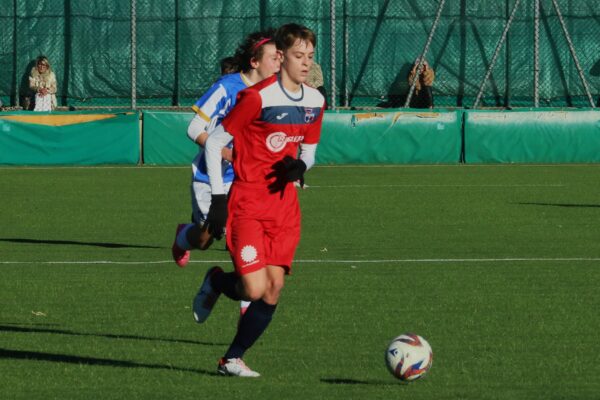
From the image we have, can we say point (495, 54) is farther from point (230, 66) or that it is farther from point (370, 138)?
point (230, 66)

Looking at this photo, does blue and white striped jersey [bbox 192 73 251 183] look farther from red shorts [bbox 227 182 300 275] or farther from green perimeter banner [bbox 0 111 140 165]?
green perimeter banner [bbox 0 111 140 165]

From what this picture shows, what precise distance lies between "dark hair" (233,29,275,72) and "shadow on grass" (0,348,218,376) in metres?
2.27

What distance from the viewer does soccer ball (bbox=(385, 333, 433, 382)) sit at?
707cm

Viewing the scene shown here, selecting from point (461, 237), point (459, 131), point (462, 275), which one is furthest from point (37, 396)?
point (459, 131)

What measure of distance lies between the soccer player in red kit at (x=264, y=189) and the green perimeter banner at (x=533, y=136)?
19.9 metres

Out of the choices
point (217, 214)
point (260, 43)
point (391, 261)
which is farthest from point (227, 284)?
point (391, 261)

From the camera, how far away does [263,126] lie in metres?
7.33

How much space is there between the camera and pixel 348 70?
1145 inches

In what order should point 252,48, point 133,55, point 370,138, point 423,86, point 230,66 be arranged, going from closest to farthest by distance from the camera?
point 252,48, point 230,66, point 370,138, point 133,55, point 423,86

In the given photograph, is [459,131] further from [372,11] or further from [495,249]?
[495,249]

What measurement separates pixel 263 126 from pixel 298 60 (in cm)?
38

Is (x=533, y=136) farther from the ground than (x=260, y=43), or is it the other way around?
(x=260, y=43)

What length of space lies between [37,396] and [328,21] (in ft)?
74.9

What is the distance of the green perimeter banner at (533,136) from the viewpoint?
27.0 m
